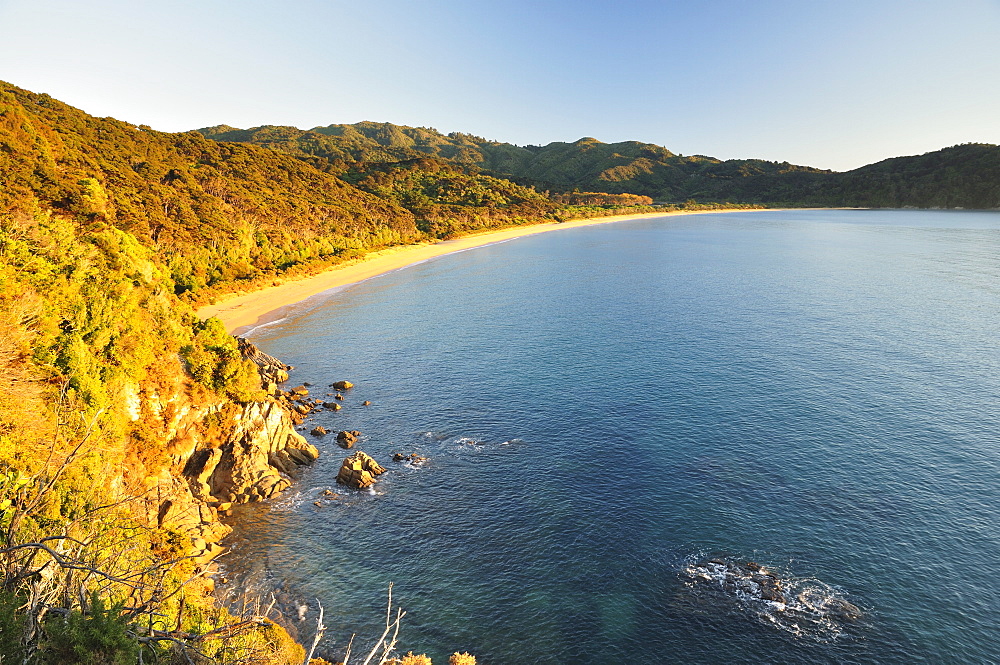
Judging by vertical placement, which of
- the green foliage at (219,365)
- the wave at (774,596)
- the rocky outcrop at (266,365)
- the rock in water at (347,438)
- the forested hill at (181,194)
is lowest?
the wave at (774,596)

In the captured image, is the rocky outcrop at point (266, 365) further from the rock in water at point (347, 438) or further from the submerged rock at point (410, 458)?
the submerged rock at point (410, 458)

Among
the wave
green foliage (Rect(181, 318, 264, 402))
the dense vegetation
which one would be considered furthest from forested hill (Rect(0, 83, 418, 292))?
the wave

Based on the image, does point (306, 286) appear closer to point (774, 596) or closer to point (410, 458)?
point (410, 458)

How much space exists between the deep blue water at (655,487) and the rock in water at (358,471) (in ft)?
3.12

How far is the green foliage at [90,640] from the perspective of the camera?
478 inches

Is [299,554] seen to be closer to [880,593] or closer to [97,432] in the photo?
[97,432]

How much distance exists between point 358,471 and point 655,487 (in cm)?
1973

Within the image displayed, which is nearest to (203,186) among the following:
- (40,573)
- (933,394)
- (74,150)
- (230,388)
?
(74,150)

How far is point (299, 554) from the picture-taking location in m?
29.8

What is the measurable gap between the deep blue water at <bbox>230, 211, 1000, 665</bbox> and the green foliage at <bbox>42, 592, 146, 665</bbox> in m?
13.0

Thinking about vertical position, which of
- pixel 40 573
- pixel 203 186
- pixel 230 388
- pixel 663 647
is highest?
pixel 203 186

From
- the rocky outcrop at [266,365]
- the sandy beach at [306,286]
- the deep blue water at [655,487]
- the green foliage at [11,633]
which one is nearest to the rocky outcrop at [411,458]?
the deep blue water at [655,487]

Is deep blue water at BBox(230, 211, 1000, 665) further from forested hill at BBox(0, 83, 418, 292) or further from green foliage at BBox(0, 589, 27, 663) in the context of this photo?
forested hill at BBox(0, 83, 418, 292)

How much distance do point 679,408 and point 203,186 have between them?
104 metres
